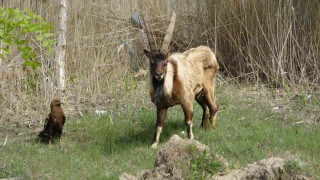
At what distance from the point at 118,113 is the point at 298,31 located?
4.11 metres

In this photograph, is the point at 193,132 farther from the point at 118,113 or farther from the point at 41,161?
the point at 41,161

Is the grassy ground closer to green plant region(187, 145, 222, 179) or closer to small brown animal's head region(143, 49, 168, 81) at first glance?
green plant region(187, 145, 222, 179)

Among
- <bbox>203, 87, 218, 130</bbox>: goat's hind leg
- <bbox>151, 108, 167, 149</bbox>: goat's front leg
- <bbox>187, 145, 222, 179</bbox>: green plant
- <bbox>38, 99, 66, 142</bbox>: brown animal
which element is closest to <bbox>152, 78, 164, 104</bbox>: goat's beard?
<bbox>151, 108, 167, 149</bbox>: goat's front leg

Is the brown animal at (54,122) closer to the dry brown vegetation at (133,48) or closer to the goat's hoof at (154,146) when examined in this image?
the dry brown vegetation at (133,48)

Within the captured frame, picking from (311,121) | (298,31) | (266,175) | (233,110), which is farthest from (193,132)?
(298,31)

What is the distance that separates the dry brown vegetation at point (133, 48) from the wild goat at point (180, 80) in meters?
1.56

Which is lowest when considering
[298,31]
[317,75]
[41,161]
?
[41,161]

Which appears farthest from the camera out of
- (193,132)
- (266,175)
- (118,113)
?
(118,113)

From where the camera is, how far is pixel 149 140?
24.6 ft

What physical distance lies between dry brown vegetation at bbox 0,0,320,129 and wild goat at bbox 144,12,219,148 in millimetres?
1564

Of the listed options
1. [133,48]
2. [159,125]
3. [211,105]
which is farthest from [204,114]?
[133,48]

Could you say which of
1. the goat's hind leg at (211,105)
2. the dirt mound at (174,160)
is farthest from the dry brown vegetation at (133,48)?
the dirt mound at (174,160)

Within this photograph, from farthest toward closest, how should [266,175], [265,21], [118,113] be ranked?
[265,21], [118,113], [266,175]

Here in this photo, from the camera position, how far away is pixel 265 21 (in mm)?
10180
